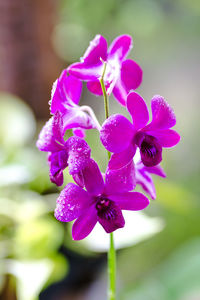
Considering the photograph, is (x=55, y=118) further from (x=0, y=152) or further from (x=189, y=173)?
(x=189, y=173)

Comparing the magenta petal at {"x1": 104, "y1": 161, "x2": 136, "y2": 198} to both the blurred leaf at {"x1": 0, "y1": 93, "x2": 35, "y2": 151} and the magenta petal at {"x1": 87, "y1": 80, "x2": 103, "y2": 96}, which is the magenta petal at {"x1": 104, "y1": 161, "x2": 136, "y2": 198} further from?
the blurred leaf at {"x1": 0, "y1": 93, "x2": 35, "y2": 151}

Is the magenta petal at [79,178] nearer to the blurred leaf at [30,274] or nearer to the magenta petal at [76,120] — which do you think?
the magenta petal at [76,120]

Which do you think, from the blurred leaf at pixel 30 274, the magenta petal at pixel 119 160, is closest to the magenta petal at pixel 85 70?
the magenta petal at pixel 119 160

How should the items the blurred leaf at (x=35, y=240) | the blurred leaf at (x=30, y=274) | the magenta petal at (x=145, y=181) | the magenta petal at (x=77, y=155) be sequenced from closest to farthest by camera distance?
the magenta petal at (x=77, y=155) → the magenta petal at (x=145, y=181) → the blurred leaf at (x=30, y=274) → the blurred leaf at (x=35, y=240)

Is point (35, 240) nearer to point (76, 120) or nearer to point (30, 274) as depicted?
point (30, 274)

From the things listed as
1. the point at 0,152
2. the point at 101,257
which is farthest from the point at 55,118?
the point at 101,257

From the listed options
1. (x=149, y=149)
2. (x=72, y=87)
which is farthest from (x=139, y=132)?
(x=72, y=87)

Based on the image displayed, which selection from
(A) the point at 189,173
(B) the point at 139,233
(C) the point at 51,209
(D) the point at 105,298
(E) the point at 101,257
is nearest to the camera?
(B) the point at 139,233
